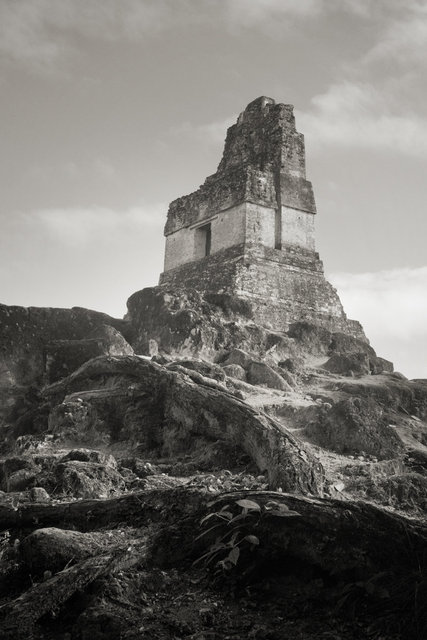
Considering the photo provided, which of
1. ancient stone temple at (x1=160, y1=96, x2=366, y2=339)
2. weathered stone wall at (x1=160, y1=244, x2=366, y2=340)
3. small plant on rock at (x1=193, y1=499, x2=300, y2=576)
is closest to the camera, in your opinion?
small plant on rock at (x1=193, y1=499, x2=300, y2=576)

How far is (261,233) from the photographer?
20719 millimetres

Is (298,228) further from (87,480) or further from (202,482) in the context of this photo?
(87,480)

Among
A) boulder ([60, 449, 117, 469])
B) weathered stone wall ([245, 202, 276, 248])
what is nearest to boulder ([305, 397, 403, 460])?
boulder ([60, 449, 117, 469])

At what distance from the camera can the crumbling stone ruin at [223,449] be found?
162 inches

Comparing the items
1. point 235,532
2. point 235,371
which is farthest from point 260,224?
point 235,532

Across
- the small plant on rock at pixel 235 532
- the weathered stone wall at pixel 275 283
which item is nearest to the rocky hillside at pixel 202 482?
the small plant on rock at pixel 235 532

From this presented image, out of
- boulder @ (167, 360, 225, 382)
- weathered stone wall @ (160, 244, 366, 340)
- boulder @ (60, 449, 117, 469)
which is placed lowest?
boulder @ (60, 449, 117, 469)

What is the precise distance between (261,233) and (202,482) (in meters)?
13.9

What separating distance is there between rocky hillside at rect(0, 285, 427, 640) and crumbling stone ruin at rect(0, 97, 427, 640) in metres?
0.02

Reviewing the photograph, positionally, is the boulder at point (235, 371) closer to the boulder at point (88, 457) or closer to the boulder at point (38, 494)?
the boulder at point (88, 457)

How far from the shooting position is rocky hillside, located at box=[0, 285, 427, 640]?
4055 mm

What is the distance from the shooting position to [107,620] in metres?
3.93

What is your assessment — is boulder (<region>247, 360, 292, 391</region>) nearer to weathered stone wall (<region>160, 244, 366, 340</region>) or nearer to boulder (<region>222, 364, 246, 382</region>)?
boulder (<region>222, 364, 246, 382</region>)

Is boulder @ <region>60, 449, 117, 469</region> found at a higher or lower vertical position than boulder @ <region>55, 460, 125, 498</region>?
higher
